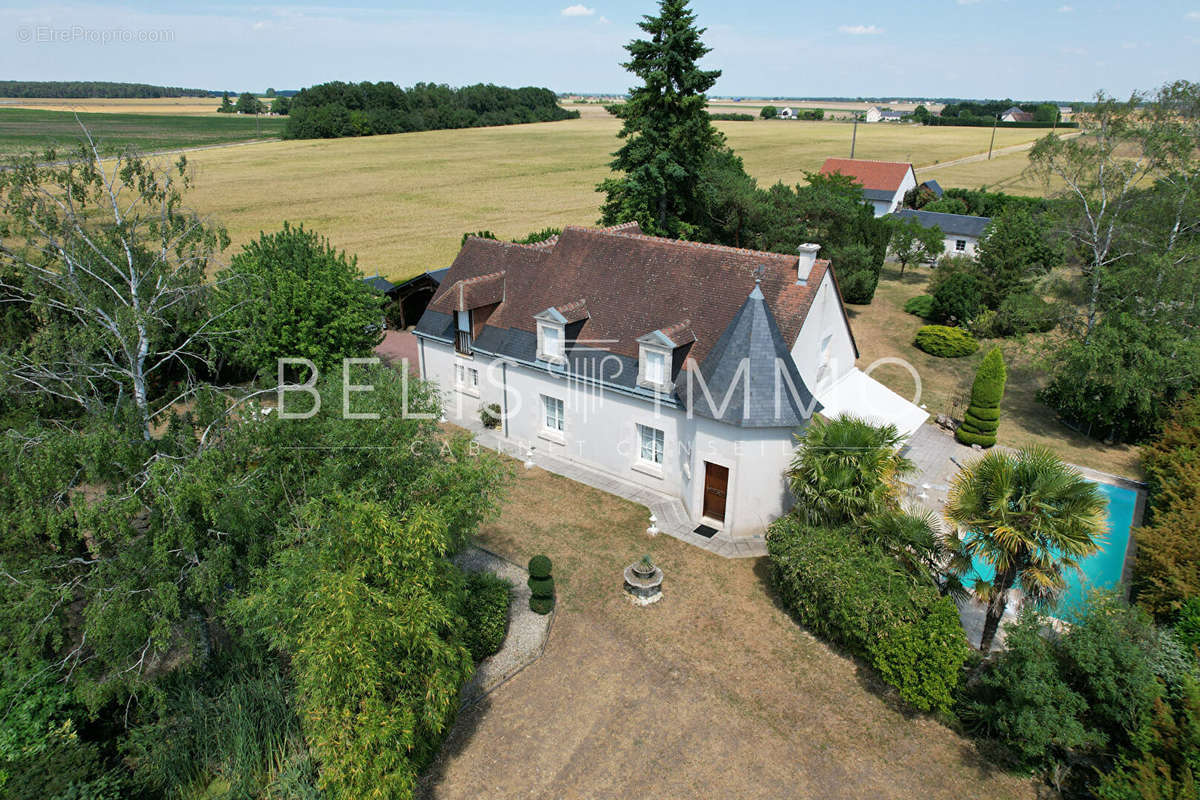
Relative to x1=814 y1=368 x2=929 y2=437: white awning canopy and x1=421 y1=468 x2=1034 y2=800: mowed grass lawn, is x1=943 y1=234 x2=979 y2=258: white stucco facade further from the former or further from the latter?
x1=421 y1=468 x2=1034 y2=800: mowed grass lawn

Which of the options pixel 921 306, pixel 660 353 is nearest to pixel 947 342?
pixel 921 306

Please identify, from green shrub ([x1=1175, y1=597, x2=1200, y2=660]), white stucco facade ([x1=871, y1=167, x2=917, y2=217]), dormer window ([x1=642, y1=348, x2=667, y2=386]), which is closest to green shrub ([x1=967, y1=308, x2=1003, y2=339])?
dormer window ([x1=642, y1=348, x2=667, y2=386])

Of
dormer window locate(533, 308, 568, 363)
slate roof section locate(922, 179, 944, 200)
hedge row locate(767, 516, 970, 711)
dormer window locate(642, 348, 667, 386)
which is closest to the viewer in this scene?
hedge row locate(767, 516, 970, 711)

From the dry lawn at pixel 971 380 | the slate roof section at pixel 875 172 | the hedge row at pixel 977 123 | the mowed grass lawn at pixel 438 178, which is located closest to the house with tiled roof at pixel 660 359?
the dry lawn at pixel 971 380

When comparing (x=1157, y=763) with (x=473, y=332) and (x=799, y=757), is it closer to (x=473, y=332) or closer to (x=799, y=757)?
(x=799, y=757)

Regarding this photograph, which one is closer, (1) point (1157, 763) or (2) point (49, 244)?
(1) point (1157, 763)

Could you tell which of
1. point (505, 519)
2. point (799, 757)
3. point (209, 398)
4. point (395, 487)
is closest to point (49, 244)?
point (209, 398)
